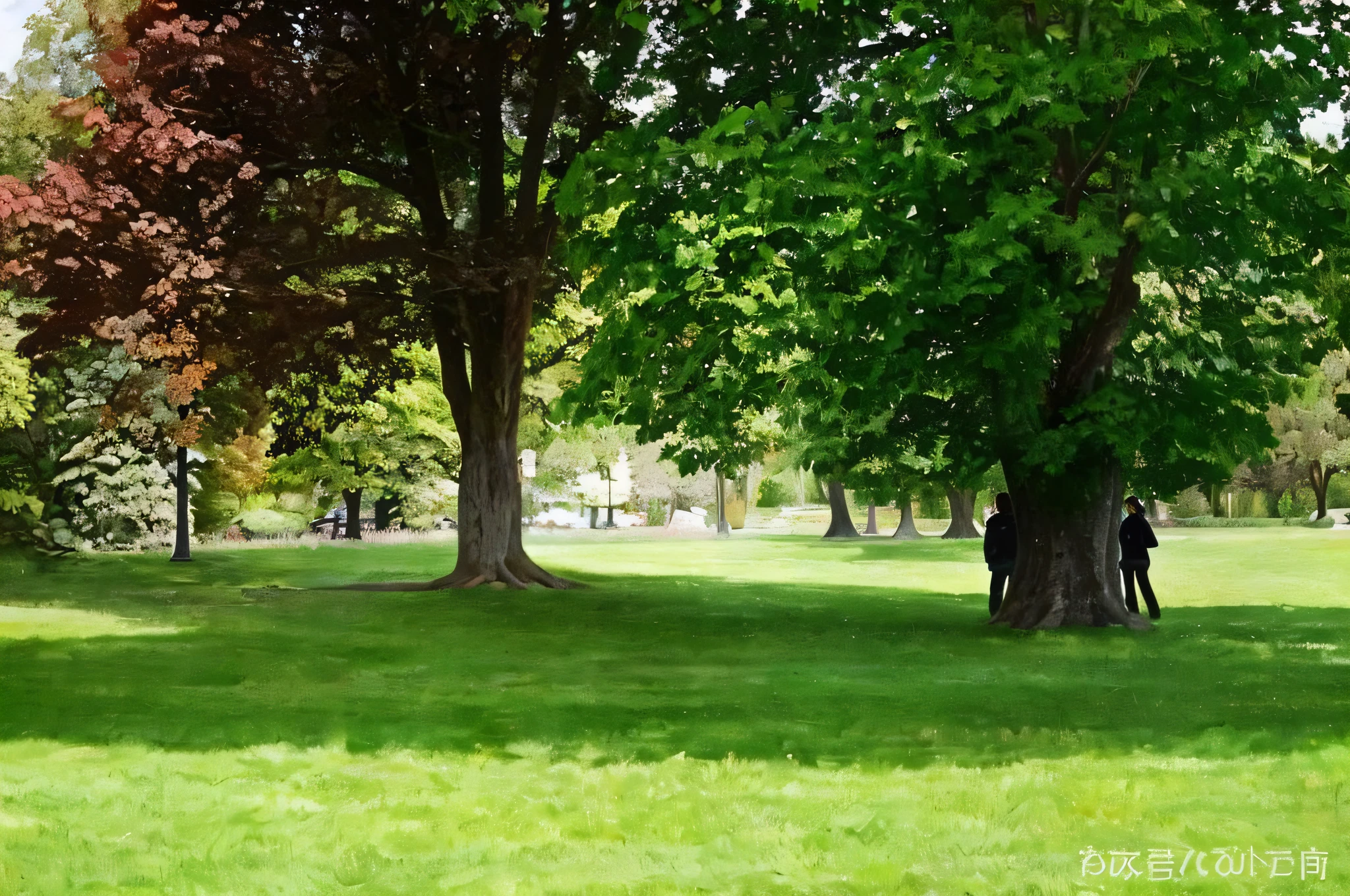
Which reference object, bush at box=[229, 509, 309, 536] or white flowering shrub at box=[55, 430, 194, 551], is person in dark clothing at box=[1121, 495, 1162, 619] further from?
bush at box=[229, 509, 309, 536]

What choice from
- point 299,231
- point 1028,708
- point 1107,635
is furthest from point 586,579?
point 1028,708

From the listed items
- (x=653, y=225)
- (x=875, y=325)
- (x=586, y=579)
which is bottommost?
(x=586, y=579)

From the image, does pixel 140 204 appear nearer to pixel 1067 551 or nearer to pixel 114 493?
pixel 1067 551

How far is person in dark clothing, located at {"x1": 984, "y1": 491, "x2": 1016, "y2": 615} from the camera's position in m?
22.0

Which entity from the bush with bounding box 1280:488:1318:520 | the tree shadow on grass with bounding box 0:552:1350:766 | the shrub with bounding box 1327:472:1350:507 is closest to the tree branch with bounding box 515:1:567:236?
the tree shadow on grass with bounding box 0:552:1350:766

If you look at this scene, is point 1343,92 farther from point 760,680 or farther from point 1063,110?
point 760,680

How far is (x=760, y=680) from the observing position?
1480 cm

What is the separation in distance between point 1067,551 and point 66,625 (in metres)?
14.2

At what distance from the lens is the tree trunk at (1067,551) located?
20375mm

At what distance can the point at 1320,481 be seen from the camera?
246 ft

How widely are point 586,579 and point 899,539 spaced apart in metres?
29.5

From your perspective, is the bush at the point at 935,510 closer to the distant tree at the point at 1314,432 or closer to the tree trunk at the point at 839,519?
the tree trunk at the point at 839,519

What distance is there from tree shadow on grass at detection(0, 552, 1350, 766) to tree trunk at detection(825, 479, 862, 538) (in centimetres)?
4396

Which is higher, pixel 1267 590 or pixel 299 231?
pixel 299 231
